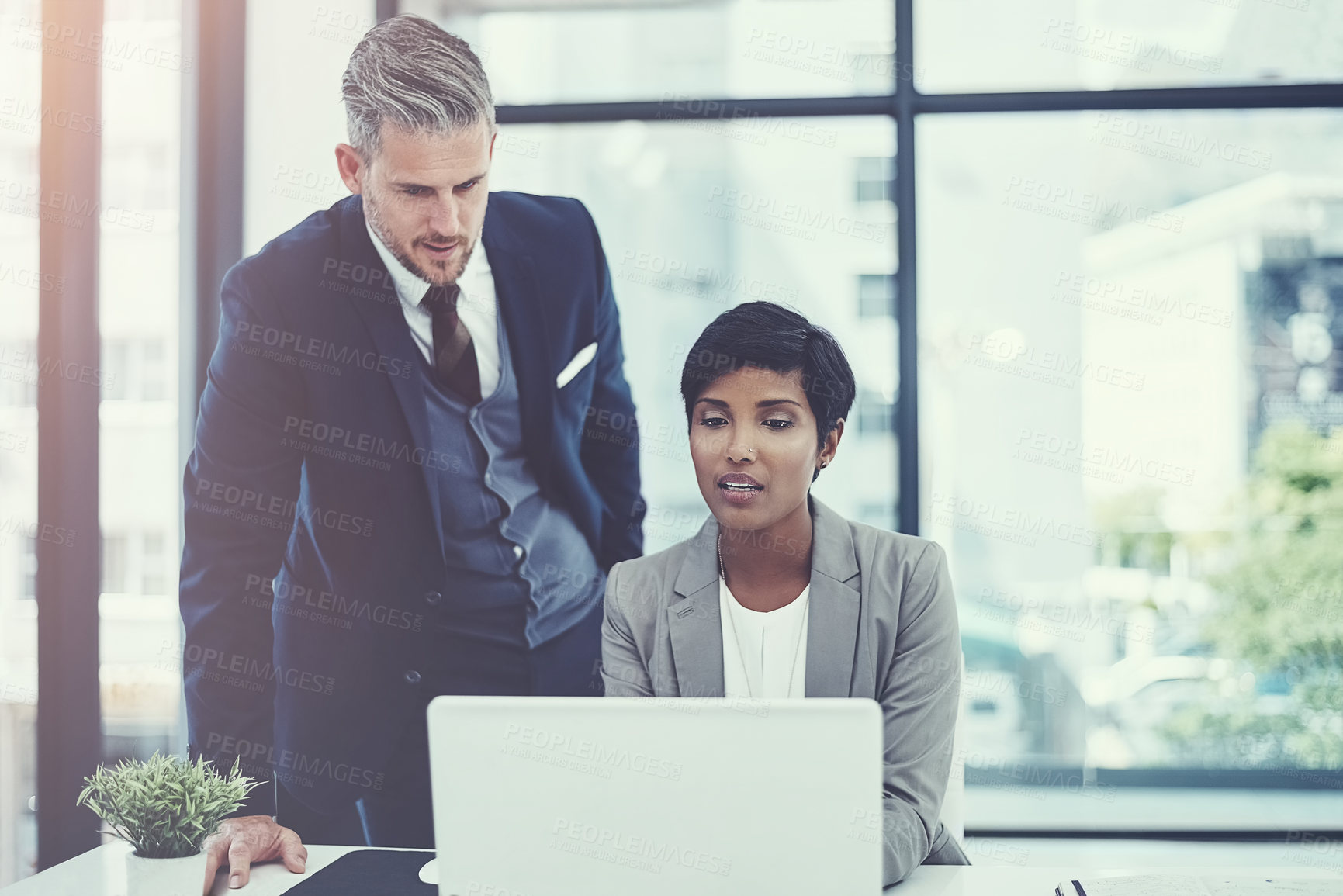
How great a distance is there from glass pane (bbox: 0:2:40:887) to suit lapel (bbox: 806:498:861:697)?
1.80 metres

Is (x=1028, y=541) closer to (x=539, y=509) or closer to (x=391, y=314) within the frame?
(x=539, y=509)

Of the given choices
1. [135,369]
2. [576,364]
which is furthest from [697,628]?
[135,369]

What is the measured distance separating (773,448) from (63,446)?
1701mm

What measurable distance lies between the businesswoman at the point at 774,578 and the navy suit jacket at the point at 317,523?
874mm

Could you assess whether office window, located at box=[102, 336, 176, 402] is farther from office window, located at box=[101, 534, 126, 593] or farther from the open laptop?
the open laptop

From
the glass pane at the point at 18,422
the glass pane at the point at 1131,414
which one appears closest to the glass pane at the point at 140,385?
the glass pane at the point at 18,422

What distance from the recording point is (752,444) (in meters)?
1.79

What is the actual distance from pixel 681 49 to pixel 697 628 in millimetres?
1792

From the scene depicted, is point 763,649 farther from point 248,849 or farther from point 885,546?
point 248,849

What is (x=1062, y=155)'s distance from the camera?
2855 mm

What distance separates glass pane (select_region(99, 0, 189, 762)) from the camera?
2.52 metres

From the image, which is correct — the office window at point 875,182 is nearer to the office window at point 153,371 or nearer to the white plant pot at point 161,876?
the office window at point 153,371

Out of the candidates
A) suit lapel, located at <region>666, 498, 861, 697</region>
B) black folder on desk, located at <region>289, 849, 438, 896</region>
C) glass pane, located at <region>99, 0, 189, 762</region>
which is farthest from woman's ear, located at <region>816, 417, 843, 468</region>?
glass pane, located at <region>99, 0, 189, 762</region>

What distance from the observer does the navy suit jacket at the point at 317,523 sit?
8.46 feet
